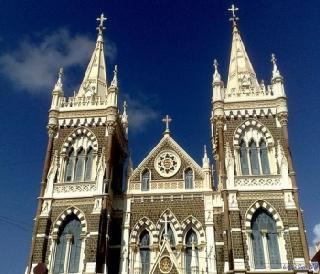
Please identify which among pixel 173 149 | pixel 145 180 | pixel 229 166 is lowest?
pixel 145 180

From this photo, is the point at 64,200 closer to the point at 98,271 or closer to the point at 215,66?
the point at 98,271

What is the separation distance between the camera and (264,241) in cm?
2788

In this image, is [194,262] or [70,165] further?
[70,165]

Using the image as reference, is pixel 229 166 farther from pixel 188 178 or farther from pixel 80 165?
pixel 80 165

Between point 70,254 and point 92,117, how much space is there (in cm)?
1016

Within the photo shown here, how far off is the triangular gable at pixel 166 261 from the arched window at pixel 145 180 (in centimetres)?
515

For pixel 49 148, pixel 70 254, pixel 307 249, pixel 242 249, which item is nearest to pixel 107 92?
pixel 49 148

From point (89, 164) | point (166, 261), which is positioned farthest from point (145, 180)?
point (166, 261)

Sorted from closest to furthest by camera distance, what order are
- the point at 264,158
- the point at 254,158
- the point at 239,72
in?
1. the point at 264,158
2. the point at 254,158
3. the point at 239,72

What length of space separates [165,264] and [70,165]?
10107mm

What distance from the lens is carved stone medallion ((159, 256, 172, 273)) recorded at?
1080 inches

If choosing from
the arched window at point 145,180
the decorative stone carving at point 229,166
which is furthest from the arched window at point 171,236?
the decorative stone carving at point 229,166

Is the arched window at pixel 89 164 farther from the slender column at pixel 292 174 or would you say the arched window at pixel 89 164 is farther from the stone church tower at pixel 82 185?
the slender column at pixel 292 174

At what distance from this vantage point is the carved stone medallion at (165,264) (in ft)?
90.0
